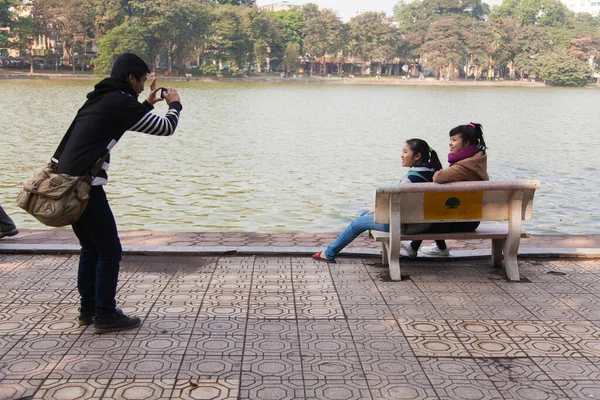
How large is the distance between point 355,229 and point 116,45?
68053mm

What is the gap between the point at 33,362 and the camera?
11.8 feet

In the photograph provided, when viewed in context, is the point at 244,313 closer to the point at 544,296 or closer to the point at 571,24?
the point at 544,296

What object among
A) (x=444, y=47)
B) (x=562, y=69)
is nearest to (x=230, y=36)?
(x=444, y=47)

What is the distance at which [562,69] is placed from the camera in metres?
89.2

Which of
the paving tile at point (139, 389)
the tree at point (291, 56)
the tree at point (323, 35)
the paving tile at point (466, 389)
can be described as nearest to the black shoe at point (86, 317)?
the paving tile at point (139, 389)

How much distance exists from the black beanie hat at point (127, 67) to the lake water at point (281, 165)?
5.57m

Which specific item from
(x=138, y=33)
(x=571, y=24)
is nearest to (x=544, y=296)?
(x=138, y=33)

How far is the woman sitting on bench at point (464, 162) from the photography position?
17.1 ft

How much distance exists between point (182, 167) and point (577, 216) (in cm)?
816

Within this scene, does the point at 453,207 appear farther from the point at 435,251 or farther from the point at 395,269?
the point at 435,251

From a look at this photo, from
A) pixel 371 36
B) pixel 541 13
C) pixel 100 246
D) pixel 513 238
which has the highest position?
pixel 541 13

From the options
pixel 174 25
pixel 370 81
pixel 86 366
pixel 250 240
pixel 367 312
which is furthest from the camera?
pixel 370 81

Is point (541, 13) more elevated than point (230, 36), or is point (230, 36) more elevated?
point (541, 13)

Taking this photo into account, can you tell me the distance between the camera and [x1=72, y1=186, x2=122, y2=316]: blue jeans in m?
3.96
